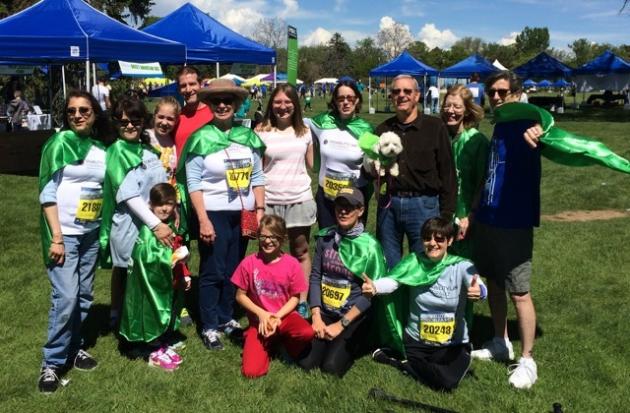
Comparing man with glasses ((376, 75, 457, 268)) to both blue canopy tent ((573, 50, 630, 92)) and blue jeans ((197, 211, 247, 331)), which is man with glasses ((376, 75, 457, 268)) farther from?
blue canopy tent ((573, 50, 630, 92))

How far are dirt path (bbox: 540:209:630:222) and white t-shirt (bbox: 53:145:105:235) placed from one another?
6583 millimetres

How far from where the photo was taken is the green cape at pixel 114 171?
3.55 metres

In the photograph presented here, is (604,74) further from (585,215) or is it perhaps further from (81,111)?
(81,111)

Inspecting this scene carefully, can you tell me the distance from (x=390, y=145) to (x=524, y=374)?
164 centimetres

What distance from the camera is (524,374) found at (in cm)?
351


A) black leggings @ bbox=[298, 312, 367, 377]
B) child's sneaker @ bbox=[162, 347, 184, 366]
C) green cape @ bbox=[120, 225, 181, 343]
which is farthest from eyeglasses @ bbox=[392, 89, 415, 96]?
child's sneaker @ bbox=[162, 347, 184, 366]

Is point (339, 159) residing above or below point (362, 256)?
above

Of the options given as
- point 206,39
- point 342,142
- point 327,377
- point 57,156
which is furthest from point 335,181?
point 206,39

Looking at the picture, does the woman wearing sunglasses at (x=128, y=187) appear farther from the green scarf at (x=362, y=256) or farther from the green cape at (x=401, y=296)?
the green cape at (x=401, y=296)

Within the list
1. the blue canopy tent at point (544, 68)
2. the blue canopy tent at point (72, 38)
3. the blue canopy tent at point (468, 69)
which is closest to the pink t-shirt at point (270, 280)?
the blue canopy tent at point (72, 38)

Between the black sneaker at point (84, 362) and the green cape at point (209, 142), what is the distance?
117cm

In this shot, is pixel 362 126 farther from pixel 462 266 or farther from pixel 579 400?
pixel 579 400

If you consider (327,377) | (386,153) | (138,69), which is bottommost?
(327,377)

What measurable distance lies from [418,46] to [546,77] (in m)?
49.8
